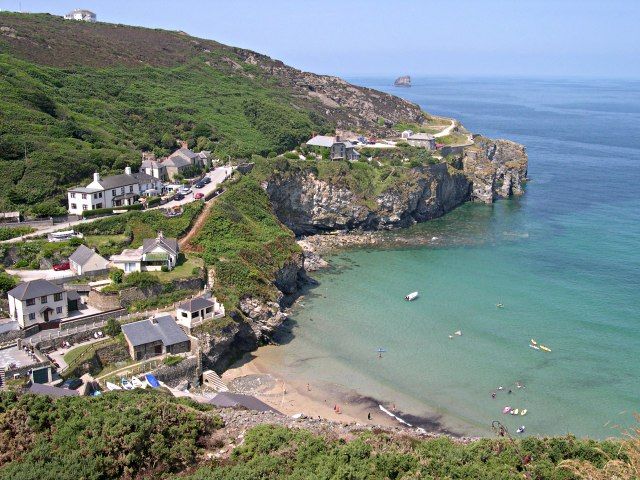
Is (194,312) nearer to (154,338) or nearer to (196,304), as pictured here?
(196,304)

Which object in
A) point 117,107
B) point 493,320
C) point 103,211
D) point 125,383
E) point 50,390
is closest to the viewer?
point 50,390

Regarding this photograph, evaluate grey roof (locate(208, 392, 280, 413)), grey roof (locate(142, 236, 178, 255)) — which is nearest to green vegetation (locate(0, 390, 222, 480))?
grey roof (locate(208, 392, 280, 413))

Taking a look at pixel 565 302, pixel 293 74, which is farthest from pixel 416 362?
pixel 293 74

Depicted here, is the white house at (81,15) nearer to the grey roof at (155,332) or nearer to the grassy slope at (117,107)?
the grassy slope at (117,107)

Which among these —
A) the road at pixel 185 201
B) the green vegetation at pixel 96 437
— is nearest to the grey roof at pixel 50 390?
the green vegetation at pixel 96 437

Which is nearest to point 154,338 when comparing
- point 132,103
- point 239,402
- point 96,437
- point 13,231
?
point 239,402

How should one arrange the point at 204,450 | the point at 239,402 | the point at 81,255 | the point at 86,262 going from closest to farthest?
the point at 204,450, the point at 239,402, the point at 86,262, the point at 81,255

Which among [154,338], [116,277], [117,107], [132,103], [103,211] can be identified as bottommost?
[154,338]
